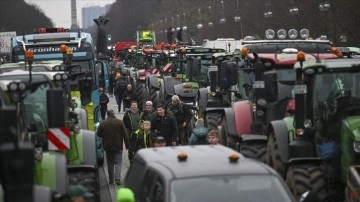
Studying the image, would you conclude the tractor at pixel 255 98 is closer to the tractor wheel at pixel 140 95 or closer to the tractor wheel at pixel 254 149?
the tractor wheel at pixel 254 149

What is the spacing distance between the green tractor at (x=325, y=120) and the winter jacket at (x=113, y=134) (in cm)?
576

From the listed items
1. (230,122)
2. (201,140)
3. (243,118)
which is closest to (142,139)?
(230,122)

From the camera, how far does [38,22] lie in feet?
453

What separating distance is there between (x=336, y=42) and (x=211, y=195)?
35189 mm

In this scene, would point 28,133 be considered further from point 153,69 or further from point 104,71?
point 153,69

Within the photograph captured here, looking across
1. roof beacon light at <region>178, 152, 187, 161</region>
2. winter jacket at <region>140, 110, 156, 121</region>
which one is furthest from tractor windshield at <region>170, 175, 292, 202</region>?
winter jacket at <region>140, 110, 156, 121</region>

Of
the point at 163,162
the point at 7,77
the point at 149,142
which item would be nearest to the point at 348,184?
the point at 163,162

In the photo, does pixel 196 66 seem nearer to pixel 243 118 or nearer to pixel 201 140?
pixel 243 118

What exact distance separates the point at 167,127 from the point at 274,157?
18.1ft

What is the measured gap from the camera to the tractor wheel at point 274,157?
1551 centimetres

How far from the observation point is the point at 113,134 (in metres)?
20.7

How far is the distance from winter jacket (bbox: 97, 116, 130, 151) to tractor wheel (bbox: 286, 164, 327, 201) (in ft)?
22.1

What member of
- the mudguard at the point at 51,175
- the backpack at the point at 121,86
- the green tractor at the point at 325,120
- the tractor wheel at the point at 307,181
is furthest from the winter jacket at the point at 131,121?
the backpack at the point at 121,86

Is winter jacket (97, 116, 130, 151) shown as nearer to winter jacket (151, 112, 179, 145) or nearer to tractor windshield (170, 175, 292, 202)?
winter jacket (151, 112, 179, 145)
